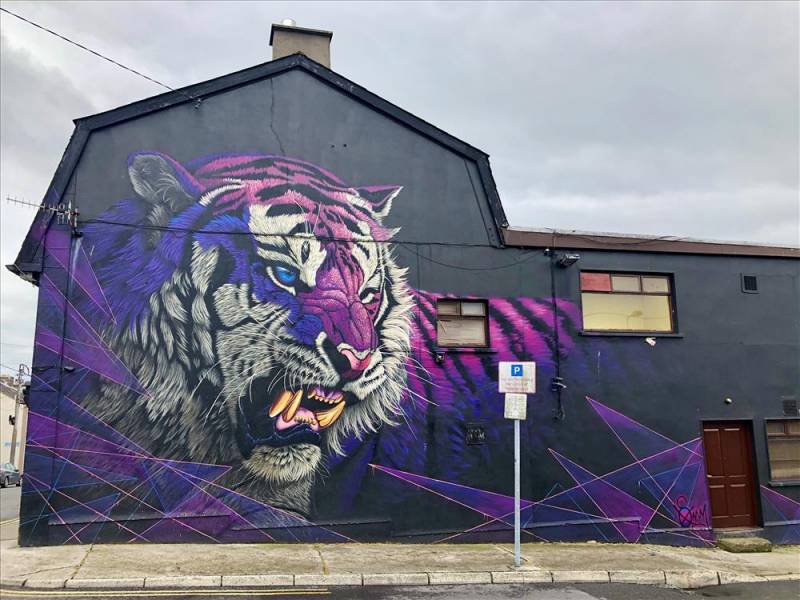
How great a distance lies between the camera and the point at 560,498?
490 inches

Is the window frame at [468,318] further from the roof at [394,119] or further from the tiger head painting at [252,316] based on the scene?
the roof at [394,119]

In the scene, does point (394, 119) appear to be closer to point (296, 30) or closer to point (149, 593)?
point (296, 30)

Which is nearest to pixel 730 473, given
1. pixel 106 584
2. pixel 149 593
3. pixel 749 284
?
pixel 749 284

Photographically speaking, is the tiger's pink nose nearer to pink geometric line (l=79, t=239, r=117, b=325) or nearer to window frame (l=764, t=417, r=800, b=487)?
pink geometric line (l=79, t=239, r=117, b=325)

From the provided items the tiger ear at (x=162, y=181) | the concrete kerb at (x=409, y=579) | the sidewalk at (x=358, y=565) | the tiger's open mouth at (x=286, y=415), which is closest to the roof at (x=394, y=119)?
the tiger ear at (x=162, y=181)

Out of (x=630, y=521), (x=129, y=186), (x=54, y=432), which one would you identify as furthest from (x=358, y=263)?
(x=630, y=521)

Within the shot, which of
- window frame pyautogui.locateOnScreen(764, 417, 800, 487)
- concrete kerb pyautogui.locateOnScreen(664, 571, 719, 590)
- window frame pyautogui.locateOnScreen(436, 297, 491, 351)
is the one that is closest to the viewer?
concrete kerb pyautogui.locateOnScreen(664, 571, 719, 590)

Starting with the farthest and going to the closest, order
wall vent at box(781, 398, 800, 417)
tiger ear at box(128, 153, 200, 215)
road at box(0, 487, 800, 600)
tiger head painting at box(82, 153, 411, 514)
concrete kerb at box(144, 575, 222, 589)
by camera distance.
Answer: wall vent at box(781, 398, 800, 417)
tiger ear at box(128, 153, 200, 215)
tiger head painting at box(82, 153, 411, 514)
concrete kerb at box(144, 575, 222, 589)
road at box(0, 487, 800, 600)

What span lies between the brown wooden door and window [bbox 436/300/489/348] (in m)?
5.37

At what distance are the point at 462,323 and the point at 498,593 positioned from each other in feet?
17.7

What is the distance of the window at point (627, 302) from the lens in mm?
13500

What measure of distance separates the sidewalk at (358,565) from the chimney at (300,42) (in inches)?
382

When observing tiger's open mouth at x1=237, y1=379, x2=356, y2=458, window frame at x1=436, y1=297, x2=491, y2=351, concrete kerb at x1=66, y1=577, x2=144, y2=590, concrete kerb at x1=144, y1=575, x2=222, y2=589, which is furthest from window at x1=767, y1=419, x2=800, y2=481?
concrete kerb at x1=66, y1=577, x2=144, y2=590

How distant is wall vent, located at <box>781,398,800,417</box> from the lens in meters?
14.1
